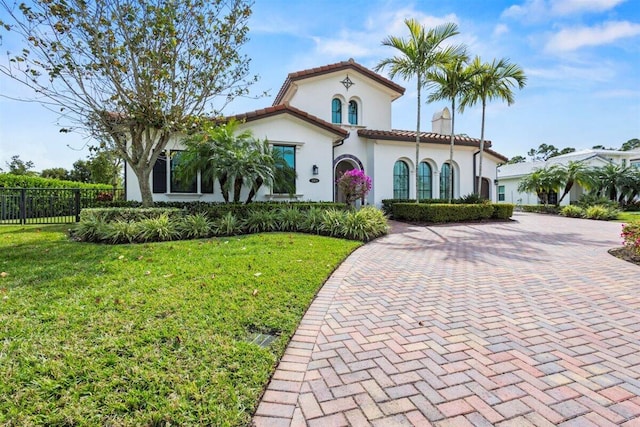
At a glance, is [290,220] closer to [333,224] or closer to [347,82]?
[333,224]


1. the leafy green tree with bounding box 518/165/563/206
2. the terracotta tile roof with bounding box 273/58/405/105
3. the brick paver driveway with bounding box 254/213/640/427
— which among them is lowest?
the brick paver driveway with bounding box 254/213/640/427

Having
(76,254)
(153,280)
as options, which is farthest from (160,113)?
(153,280)

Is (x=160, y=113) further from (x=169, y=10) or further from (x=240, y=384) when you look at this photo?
(x=240, y=384)

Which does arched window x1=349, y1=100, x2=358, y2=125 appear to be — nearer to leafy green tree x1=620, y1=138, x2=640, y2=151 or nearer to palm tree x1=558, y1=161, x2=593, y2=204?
palm tree x1=558, y1=161, x2=593, y2=204

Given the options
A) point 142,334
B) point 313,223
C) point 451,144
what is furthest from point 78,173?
point 142,334

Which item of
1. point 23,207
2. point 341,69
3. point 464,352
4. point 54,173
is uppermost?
point 341,69

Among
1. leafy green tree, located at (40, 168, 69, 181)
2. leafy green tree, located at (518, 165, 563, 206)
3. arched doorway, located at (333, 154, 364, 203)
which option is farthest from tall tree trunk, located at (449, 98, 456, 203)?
leafy green tree, located at (40, 168, 69, 181)

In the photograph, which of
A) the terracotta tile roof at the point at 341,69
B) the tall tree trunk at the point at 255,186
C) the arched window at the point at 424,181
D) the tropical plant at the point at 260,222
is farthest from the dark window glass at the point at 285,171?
the arched window at the point at 424,181

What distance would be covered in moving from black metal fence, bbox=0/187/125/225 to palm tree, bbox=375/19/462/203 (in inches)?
548

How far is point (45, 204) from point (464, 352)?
17.1m

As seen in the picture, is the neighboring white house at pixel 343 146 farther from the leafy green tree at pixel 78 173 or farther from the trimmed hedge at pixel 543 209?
the leafy green tree at pixel 78 173

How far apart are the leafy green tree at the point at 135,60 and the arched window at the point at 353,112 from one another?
8402mm

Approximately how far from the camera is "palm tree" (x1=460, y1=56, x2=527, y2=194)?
53.8 feet

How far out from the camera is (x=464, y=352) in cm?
295
